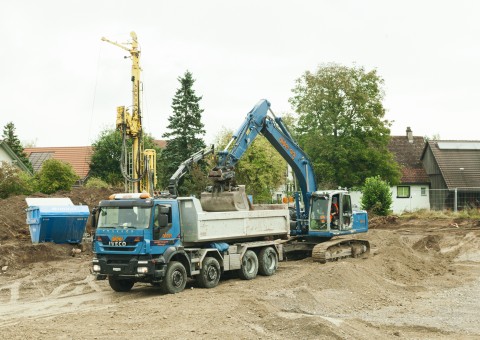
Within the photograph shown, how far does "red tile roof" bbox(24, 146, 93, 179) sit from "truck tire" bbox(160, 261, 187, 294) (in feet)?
138

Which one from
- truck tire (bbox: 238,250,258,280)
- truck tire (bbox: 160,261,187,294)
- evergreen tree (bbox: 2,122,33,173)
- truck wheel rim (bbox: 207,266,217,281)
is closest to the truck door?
truck tire (bbox: 160,261,187,294)

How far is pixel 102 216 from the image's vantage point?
1634 centimetres

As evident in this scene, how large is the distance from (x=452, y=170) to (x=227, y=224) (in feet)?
127

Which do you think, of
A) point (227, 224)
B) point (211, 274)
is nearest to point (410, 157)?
point (227, 224)

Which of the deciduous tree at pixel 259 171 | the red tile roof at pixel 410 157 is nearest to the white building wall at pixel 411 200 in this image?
the red tile roof at pixel 410 157

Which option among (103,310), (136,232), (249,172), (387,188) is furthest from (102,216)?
(249,172)

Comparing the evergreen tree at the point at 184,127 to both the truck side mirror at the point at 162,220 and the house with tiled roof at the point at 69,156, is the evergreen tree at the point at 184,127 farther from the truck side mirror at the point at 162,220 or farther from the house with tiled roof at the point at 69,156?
the truck side mirror at the point at 162,220

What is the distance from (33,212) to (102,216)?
9.83 metres

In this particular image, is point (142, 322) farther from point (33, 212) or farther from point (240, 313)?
point (33, 212)

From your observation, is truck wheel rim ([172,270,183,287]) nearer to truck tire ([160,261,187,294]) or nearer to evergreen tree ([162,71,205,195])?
truck tire ([160,261,187,294])

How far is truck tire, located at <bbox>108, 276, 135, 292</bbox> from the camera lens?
17.1 meters

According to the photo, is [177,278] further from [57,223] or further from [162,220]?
[57,223]

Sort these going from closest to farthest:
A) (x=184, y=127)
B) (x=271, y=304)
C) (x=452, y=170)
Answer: (x=271, y=304)
(x=184, y=127)
(x=452, y=170)

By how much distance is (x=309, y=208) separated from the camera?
23000 mm
